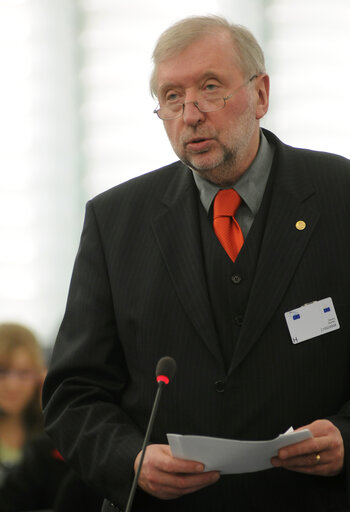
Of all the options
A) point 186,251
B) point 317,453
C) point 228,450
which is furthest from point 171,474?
point 186,251

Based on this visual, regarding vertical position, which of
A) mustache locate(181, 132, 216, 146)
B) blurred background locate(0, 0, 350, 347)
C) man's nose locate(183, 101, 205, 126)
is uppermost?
blurred background locate(0, 0, 350, 347)

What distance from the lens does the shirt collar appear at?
227 cm

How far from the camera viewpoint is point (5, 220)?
6281 millimetres

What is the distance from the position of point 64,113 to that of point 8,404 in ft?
9.87

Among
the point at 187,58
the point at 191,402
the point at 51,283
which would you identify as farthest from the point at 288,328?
the point at 51,283

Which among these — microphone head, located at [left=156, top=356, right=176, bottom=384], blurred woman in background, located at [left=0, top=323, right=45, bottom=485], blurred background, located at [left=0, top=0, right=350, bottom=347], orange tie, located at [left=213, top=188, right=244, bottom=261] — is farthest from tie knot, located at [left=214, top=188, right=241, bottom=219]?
blurred background, located at [left=0, top=0, right=350, bottom=347]

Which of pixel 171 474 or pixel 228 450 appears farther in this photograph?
pixel 171 474

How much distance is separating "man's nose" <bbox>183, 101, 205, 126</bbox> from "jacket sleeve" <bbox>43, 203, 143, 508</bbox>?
378mm

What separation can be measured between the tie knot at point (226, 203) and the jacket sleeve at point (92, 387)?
1.06 feet

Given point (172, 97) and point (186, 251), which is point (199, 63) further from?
point (186, 251)

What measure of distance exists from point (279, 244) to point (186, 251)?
23 centimetres

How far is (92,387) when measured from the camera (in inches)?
85.7

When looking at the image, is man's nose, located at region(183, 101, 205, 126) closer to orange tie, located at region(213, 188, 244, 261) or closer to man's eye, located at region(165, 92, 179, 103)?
man's eye, located at region(165, 92, 179, 103)

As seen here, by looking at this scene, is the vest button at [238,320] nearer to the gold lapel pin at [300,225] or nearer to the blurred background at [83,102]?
the gold lapel pin at [300,225]
